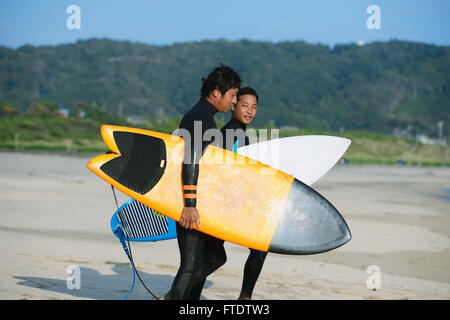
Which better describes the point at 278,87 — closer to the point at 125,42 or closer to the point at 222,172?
the point at 125,42

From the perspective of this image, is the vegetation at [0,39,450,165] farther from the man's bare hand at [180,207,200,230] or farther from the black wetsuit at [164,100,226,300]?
the man's bare hand at [180,207,200,230]

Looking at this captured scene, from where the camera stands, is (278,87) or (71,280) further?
(278,87)

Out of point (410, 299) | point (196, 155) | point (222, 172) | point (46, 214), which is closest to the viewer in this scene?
point (196, 155)

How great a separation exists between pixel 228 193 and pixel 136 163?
2.03 feet

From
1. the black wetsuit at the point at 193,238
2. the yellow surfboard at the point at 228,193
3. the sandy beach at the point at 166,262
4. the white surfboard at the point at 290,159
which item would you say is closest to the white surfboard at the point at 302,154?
the white surfboard at the point at 290,159

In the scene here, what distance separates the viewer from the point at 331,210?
358 centimetres

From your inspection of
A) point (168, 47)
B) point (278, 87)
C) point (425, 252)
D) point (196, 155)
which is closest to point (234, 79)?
point (196, 155)

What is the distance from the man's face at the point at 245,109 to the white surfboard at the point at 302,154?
0.25m

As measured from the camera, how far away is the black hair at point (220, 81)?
10.3ft

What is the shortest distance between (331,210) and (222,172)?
2.60ft

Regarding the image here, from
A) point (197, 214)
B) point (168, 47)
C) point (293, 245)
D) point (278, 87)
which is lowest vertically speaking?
point (293, 245)

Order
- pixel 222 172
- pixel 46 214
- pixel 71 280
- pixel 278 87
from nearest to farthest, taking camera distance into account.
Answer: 1. pixel 222 172
2. pixel 71 280
3. pixel 46 214
4. pixel 278 87

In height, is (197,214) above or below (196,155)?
below

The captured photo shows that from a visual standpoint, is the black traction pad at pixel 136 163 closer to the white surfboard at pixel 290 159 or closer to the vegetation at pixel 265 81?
the white surfboard at pixel 290 159
